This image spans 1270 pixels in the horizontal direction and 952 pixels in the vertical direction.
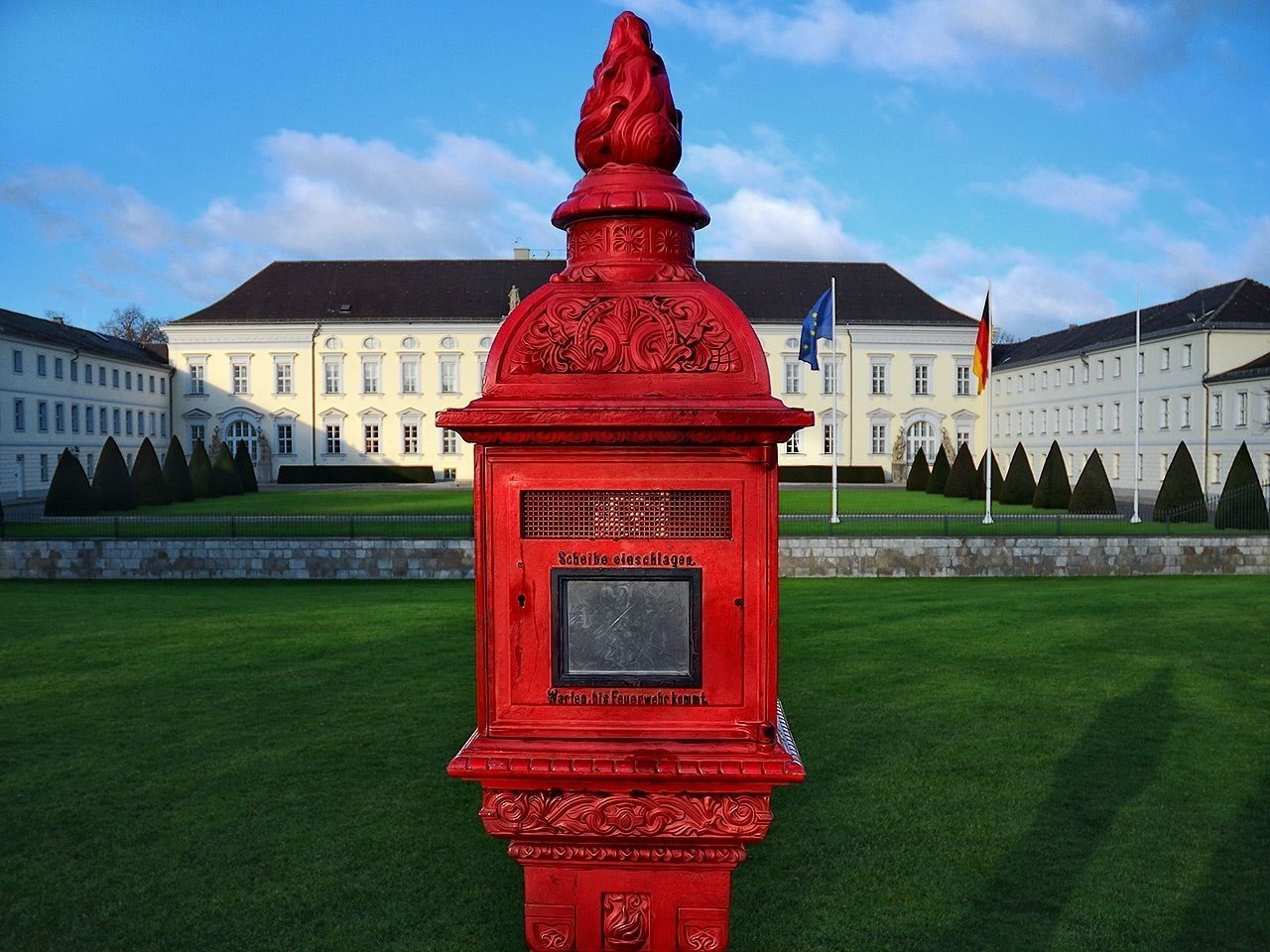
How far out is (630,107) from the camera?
3.97 meters

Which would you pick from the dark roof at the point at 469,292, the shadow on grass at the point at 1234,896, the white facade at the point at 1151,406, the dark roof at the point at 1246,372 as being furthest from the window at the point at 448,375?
the shadow on grass at the point at 1234,896

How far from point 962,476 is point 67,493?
1295 inches

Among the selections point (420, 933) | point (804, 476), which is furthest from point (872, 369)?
point (420, 933)

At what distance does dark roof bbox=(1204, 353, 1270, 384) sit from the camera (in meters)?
39.8

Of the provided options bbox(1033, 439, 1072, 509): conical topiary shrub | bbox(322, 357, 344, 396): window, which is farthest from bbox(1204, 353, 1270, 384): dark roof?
bbox(322, 357, 344, 396): window

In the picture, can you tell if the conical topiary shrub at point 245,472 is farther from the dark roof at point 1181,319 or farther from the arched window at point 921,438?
the dark roof at point 1181,319

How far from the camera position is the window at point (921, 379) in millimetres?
63094

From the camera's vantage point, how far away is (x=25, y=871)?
20.5 feet

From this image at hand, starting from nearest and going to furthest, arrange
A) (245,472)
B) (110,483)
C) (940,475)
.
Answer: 1. (110,483)
2. (940,475)
3. (245,472)

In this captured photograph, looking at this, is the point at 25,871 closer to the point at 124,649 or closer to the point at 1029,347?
the point at 124,649

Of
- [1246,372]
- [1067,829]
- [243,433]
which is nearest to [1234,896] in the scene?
[1067,829]

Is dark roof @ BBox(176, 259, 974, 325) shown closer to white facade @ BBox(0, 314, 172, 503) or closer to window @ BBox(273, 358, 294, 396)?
window @ BBox(273, 358, 294, 396)

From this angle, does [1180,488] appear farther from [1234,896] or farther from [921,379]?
[921,379]

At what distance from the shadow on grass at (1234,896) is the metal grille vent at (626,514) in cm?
381
